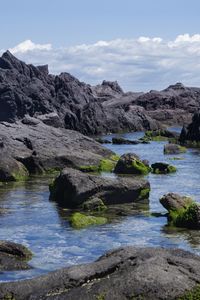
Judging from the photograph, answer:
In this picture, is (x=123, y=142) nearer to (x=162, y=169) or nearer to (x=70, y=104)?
(x=162, y=169)

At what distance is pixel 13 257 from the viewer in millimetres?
21672

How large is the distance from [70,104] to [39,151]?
3106 inches

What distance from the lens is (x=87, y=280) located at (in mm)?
14555

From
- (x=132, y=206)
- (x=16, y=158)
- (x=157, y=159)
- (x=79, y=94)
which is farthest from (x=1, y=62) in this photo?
(x=132, y=206)

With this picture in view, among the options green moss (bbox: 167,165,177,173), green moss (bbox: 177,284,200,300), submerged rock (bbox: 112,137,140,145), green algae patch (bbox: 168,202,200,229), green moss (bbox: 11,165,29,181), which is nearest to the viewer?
green moss (bbox: 177,284,200,300)

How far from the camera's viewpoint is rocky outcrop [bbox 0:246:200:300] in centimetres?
1334

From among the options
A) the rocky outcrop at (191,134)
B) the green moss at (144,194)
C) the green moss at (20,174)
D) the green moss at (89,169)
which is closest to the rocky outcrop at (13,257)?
the green moss at (144,194)

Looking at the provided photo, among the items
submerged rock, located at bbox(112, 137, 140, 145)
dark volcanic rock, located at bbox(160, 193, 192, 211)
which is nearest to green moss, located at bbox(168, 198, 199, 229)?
dark volcanic rock, located at bbox(160, 193, 192, 211)

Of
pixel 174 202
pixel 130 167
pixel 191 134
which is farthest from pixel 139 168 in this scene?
pixel 191 134

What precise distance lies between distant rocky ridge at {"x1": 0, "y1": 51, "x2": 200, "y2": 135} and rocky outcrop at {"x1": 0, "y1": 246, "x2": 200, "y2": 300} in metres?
86.2

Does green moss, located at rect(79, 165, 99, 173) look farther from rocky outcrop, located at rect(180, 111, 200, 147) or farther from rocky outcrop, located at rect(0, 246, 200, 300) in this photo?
rocky outcrop, located at rect(180, 111, 200, 147)

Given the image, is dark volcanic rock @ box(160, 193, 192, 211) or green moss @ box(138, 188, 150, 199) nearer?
dark volcanic rock @ box(160, 193, 192, 211)

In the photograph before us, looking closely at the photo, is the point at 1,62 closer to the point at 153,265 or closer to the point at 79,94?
the point at 79,94

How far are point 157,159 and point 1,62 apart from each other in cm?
8027
